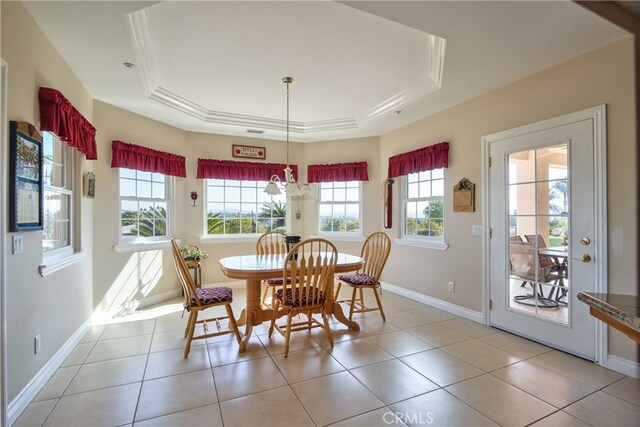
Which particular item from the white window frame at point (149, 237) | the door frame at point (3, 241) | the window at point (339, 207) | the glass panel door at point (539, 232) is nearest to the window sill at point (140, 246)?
the white window frame at point (149, 237)

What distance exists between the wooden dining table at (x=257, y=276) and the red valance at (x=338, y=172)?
6.59ft

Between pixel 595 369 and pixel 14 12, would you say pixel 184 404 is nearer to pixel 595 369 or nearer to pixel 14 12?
pixel 14 12

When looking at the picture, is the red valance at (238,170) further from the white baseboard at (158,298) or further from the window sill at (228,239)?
the white baseboard at (158,298)

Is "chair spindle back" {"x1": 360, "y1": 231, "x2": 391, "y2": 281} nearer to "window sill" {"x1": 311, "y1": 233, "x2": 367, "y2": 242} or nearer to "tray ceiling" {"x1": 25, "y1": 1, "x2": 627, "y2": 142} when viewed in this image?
"window sill" {"x1": 311, "y1": 233, "x2": 367, "y2": 242}

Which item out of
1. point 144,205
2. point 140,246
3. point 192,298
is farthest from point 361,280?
point 144,205

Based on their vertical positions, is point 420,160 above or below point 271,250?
above

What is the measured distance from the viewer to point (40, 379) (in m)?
2.09

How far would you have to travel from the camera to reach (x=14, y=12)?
1829 millimetres

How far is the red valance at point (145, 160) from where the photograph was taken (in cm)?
357

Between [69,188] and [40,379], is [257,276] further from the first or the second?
[69,188]

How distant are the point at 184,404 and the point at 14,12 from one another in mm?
2660

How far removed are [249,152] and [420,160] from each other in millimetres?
2747

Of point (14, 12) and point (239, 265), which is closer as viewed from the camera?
point (14, 12)

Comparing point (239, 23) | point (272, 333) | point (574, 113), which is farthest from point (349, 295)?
point (239, 23)
